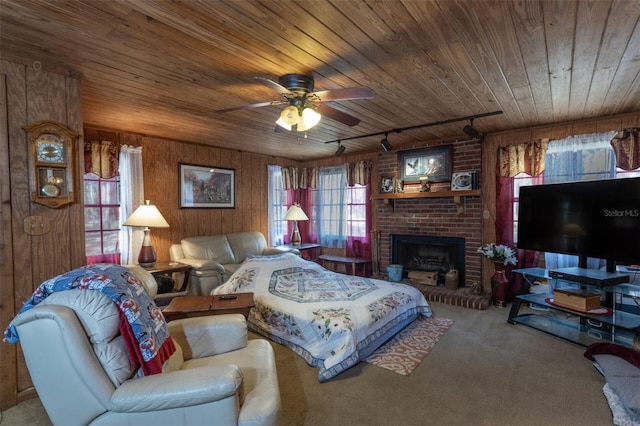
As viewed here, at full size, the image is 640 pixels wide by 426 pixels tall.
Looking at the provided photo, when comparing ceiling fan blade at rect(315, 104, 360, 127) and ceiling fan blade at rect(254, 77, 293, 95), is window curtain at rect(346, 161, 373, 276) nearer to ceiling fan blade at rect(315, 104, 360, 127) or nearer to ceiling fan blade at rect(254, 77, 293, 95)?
ceiling fan blade at rect(315, 104, 360, 127)

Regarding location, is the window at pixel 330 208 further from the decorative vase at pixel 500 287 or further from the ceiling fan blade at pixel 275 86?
the ceiling fan blade at pixel 275 86

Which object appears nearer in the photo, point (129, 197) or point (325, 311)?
point (325, 311)

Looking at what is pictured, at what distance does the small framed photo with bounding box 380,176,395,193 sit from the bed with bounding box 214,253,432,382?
5.85 ft

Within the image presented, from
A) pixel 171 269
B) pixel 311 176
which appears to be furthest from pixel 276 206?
pixel 171 269

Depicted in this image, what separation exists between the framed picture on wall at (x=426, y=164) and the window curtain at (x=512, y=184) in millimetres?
624

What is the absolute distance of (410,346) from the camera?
110 inches

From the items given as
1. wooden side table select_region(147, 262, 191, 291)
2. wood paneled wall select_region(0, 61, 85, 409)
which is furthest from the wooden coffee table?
wooden side table select_region(147, 262, 191, 291)

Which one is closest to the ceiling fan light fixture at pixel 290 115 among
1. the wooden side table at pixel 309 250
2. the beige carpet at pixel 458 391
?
the beige carpet at pixel 458 391

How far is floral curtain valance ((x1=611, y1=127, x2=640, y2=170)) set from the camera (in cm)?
314

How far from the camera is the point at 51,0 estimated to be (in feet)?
4.61

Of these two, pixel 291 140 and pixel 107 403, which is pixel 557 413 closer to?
pixel 107 403

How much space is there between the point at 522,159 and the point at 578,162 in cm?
53

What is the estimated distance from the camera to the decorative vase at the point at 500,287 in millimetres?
3789

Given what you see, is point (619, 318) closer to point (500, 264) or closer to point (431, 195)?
point (500, 264)
